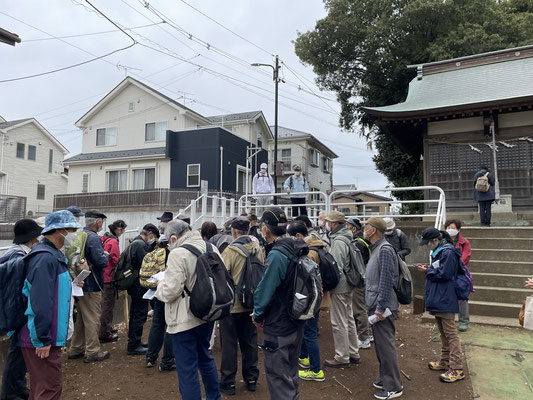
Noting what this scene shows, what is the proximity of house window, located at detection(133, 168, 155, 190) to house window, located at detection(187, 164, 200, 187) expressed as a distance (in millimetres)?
2597

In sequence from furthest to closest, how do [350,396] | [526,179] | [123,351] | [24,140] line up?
[24,140], [526,179], [123,351], [350,396]

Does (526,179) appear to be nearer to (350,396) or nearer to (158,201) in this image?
(350,396)

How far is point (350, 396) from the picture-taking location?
385 cm

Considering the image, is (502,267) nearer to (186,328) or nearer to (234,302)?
(234,302)

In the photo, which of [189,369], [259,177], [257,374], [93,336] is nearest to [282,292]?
[189,369]

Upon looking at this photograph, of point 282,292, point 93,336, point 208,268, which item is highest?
point 208,268

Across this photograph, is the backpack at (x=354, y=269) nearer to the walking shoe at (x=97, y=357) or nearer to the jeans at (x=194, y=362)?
the jeans at (x=194, y=362)

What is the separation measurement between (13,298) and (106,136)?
81.7 ft

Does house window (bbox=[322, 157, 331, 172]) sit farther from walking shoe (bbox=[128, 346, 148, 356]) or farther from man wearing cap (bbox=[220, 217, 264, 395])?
man wearing cap (bbox=[220, 217, 264, 395])

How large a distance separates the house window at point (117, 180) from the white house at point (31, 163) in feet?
19.4

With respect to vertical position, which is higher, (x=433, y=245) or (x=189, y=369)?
(x=433, y=245)

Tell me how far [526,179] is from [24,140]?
104ft

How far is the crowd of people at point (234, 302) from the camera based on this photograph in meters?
2.94

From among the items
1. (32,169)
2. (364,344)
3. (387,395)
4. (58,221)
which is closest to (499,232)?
(364,344)
